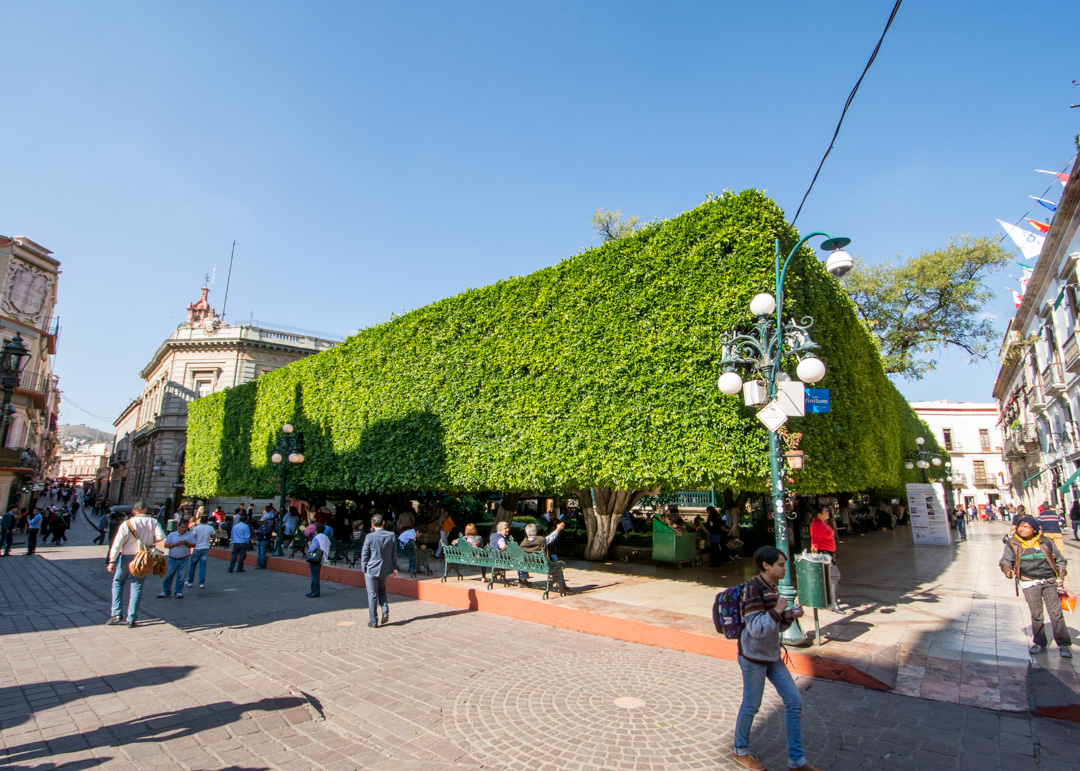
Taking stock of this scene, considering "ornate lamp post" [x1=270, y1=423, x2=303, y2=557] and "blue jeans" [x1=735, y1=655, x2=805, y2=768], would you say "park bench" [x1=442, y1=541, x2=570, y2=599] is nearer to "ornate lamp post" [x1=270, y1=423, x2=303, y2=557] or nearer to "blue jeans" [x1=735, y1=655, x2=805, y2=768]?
"blue jeans" [x1=735, y1=655, x2=805, y2=768]

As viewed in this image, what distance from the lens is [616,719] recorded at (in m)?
4.61

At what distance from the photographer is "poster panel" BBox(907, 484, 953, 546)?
2031 centimetres

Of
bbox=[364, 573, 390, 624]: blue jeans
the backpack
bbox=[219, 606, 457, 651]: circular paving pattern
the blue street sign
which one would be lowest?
bbox=[219, 606, 457, 651]: circular paving pattern

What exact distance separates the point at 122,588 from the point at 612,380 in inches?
343

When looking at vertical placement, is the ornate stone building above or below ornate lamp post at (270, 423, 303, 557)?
above

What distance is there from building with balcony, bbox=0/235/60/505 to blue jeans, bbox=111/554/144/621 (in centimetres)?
2950

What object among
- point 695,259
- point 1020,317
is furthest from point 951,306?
point 695,259

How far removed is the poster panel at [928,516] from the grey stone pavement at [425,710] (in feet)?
61.5

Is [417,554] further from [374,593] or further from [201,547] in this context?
[201,547]

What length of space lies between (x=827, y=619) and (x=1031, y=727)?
3.55m

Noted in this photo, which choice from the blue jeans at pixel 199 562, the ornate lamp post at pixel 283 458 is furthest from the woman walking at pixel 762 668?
the ornate lamp post at pixel 283 458

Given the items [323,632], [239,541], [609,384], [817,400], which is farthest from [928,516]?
[239,541]

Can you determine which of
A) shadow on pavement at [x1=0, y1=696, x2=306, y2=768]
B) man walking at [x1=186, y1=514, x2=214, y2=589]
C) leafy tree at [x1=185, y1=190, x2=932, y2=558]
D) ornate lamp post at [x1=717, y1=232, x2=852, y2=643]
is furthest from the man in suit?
ornate lamp post at [x1=717, y1=232, x2=852, y2=643]

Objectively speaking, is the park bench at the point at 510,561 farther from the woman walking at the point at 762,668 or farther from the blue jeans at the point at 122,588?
the woman walking at the point at 762,668
